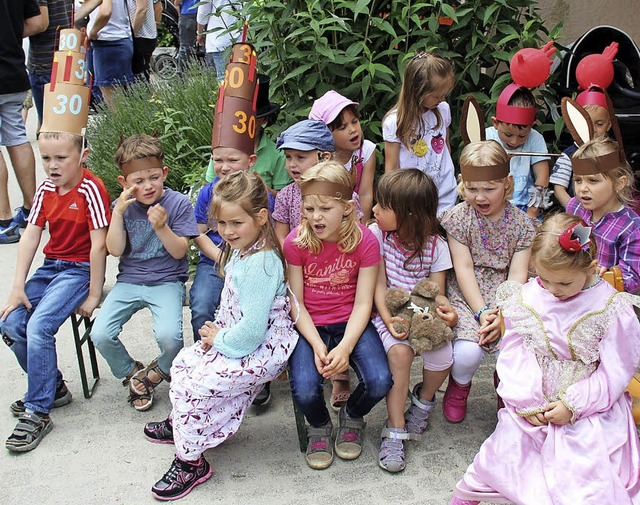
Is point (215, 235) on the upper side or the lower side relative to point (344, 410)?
upper

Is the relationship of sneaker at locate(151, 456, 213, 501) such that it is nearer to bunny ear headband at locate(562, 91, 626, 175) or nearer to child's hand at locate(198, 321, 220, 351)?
child's hand at locate(198, 321, 220, 351)

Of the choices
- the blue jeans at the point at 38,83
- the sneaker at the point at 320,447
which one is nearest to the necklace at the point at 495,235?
the sneaker at the point at 320,447

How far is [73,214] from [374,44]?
2131 millimetres

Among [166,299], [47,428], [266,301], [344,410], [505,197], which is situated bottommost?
[47,428]

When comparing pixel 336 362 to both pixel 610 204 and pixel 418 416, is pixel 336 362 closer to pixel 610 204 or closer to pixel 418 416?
pixel 418 416

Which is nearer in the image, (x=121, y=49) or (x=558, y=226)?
(x=558, y=226)

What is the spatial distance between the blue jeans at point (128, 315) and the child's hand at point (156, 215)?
16.2 inches

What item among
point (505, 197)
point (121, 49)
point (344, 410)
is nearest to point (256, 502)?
point (344, 410)

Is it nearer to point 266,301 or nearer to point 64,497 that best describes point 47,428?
point 64,497

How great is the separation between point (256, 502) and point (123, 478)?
61cm

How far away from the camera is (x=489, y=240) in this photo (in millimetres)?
3299

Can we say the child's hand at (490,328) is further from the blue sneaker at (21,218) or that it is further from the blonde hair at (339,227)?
the blue sneaker at (21,218)

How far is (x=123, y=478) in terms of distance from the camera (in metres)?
3.06

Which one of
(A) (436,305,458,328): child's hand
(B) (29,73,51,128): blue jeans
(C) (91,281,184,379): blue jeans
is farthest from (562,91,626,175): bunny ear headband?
(B) (29,73,51,128): blue jeans
